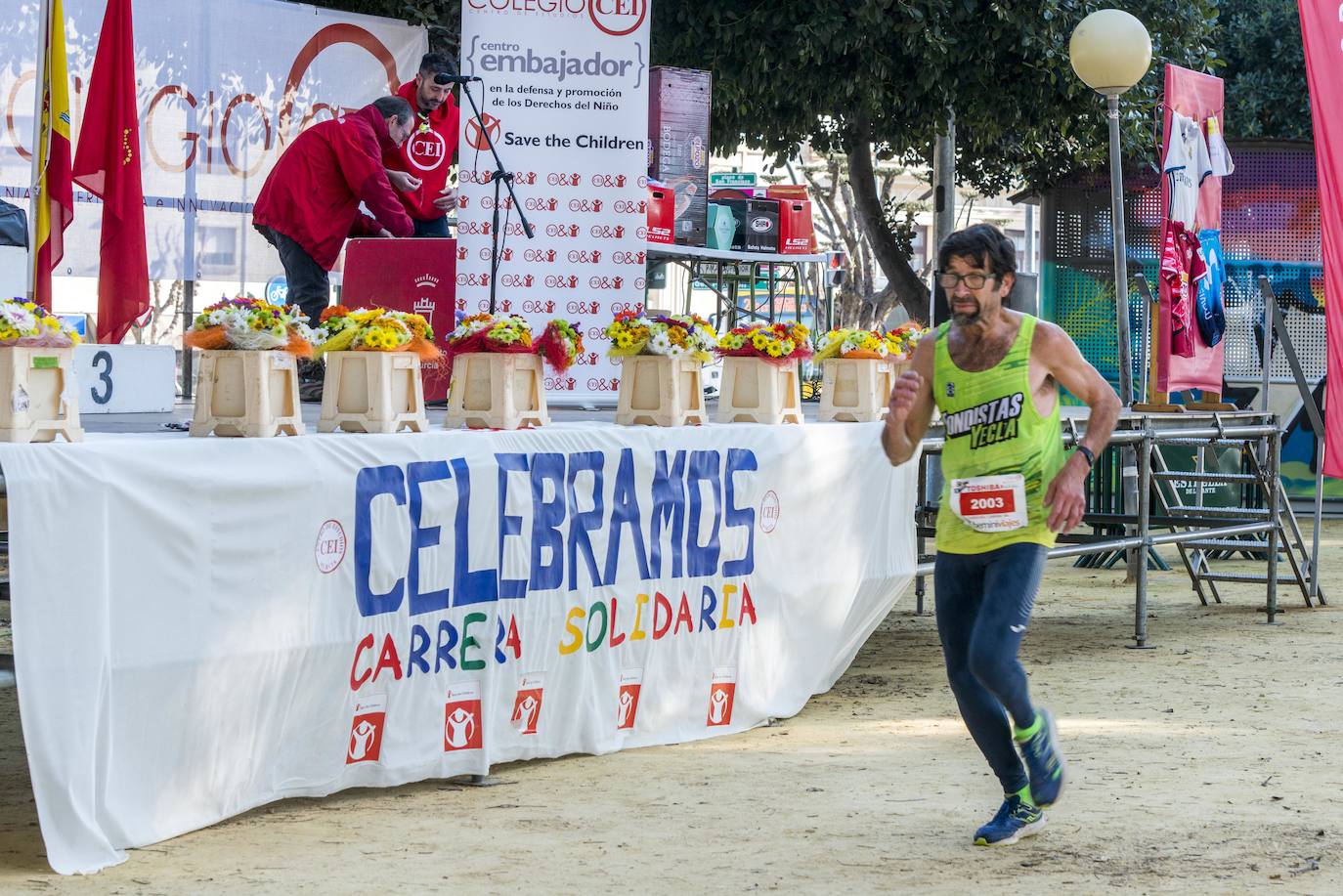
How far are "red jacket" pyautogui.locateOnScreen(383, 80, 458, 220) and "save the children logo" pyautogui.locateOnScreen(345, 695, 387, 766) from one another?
12.6 feet

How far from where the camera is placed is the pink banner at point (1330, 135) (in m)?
8.84

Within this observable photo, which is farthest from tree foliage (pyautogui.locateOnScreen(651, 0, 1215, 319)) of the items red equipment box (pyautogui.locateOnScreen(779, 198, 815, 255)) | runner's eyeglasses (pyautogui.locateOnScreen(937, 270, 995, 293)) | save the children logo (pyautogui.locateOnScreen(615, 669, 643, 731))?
runner's eyeglasses (pyautogui.locateOnScreen(937, 270, 995, 293))

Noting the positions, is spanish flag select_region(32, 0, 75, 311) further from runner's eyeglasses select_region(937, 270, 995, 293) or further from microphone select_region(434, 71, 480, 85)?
runner's eyeglasses select_region(937, 270, 995, 293)

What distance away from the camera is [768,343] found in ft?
23.3

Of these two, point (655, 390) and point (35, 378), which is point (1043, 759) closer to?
point (655, 390)

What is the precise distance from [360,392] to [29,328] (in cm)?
113

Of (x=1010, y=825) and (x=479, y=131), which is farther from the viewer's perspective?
(x=479, y=131)

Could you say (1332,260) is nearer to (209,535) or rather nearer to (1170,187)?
(1170,187)

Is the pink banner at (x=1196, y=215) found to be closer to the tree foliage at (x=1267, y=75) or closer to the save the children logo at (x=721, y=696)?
the save the children logo at (x=721, y=696)

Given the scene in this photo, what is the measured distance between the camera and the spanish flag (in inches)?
304

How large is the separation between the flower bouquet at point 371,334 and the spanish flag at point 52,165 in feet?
7.54

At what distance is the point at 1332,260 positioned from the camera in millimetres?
9102

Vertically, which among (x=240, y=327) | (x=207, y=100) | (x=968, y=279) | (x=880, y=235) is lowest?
(x=240, y=327)

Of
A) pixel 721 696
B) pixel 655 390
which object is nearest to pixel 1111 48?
pixel 655 390
